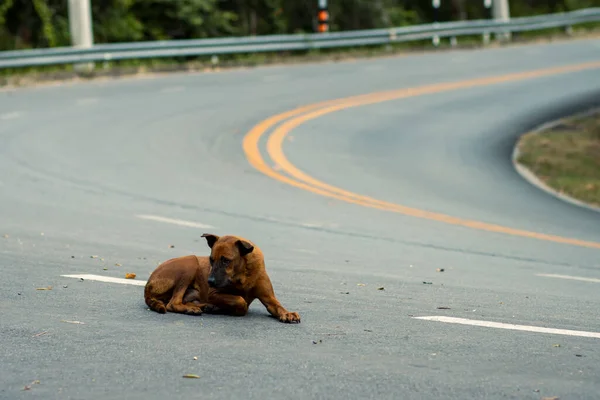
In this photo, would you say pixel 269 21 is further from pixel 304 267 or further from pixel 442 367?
pixel 442 367

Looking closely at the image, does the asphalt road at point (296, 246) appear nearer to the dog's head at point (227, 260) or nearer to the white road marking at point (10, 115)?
the white road marking at point (10, 115)

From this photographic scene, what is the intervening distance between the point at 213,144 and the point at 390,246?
25.4 ft

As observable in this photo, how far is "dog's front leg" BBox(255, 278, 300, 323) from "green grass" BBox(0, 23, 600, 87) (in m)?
20.2

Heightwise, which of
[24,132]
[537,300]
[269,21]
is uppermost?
[269,21]

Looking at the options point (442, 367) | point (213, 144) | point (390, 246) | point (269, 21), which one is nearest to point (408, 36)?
point (269, 21)

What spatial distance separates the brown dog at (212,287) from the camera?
6496 millimetres

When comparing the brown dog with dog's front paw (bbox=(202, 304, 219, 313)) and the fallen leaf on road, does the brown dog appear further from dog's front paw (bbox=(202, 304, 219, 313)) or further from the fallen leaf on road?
the fallen leaf on road

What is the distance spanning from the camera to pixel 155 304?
6902 millimetres

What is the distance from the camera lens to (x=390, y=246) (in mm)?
11336

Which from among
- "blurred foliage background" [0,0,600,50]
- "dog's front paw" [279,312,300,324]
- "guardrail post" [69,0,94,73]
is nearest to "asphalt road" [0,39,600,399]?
"dog's front paw" [279,312,300,324]

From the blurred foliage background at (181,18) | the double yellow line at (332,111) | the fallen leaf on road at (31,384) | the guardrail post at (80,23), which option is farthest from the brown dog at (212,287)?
the blurred foliage background at (181,18)

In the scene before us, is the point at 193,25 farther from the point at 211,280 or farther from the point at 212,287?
the point at 211,280

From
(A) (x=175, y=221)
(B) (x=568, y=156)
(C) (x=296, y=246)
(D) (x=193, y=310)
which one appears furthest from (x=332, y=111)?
(D) (x=193, y=310)

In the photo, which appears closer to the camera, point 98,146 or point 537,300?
point 537,300
